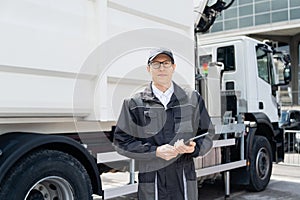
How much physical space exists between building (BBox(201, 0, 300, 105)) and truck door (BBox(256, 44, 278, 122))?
1299 centimetres

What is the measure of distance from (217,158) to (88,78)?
9.61 feet

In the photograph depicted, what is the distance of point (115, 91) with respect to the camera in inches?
129

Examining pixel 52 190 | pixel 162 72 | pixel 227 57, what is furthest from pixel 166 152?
pixel 227 57

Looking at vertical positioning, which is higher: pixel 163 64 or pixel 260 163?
pixel 163 64

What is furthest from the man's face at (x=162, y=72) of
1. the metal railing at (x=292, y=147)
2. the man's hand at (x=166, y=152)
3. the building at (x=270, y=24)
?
the building at (x=270, y=24)

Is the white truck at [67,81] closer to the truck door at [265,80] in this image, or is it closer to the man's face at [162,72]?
the man's face at [162,72]

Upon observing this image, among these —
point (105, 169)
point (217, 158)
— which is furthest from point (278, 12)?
point (105, 169)

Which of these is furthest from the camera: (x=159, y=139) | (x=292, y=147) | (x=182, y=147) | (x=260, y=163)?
(x=292, y=147)

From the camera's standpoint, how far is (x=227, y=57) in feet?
20.5

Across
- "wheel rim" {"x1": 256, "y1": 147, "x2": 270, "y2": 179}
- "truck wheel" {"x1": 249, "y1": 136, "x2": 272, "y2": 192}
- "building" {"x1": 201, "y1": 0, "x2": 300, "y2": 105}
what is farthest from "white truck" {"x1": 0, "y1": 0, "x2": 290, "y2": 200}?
"building" {"x1": 201, "y1": 0, "x2": 300, "y2": 105}

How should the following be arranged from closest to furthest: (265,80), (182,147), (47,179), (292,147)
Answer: (182,147), (47,179), (265,80), (292,147)

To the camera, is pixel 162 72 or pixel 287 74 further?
pixel 287 74

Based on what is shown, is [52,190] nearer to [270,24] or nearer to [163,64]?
[163,64]

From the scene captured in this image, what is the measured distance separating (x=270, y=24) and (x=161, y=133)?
1870 centimetres
